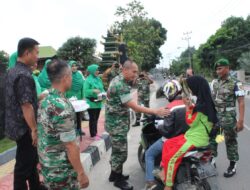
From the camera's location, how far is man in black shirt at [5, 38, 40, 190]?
3.56 metres

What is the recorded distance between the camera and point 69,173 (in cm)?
288

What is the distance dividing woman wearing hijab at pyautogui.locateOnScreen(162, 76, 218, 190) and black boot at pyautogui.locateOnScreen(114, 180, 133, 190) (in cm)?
118

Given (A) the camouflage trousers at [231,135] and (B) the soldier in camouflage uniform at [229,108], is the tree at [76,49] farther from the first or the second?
(A) the camouflage trousers at [231,135]

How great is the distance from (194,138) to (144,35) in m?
24.3

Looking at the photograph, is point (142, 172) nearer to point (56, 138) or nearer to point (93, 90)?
point (93, 90)

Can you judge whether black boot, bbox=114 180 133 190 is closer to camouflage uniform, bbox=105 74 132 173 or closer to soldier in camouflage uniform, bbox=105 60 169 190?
soldier in camouflage uniform, bbox=105 60 169 190

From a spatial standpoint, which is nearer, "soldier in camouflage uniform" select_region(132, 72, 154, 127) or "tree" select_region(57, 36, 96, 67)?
"soldier in camouflage uniform" select_region(132, 72, 154, 127)

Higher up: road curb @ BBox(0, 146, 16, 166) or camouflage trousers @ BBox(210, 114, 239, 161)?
camouflage trousers @ BBox(210, 114, 239, 161)

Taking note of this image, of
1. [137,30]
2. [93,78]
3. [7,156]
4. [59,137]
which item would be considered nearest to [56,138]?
[59,137]

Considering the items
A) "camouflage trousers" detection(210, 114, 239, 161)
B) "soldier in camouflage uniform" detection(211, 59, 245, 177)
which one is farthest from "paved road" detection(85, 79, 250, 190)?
"camouflage trousers" detection(210, 114, 239, 161)

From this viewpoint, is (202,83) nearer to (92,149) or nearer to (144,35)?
(92,149)

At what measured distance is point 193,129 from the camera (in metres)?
3.60

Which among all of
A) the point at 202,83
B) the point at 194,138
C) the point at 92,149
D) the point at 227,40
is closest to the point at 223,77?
the point at 202,83

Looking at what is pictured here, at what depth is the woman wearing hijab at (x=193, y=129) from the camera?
Result: 351cm
